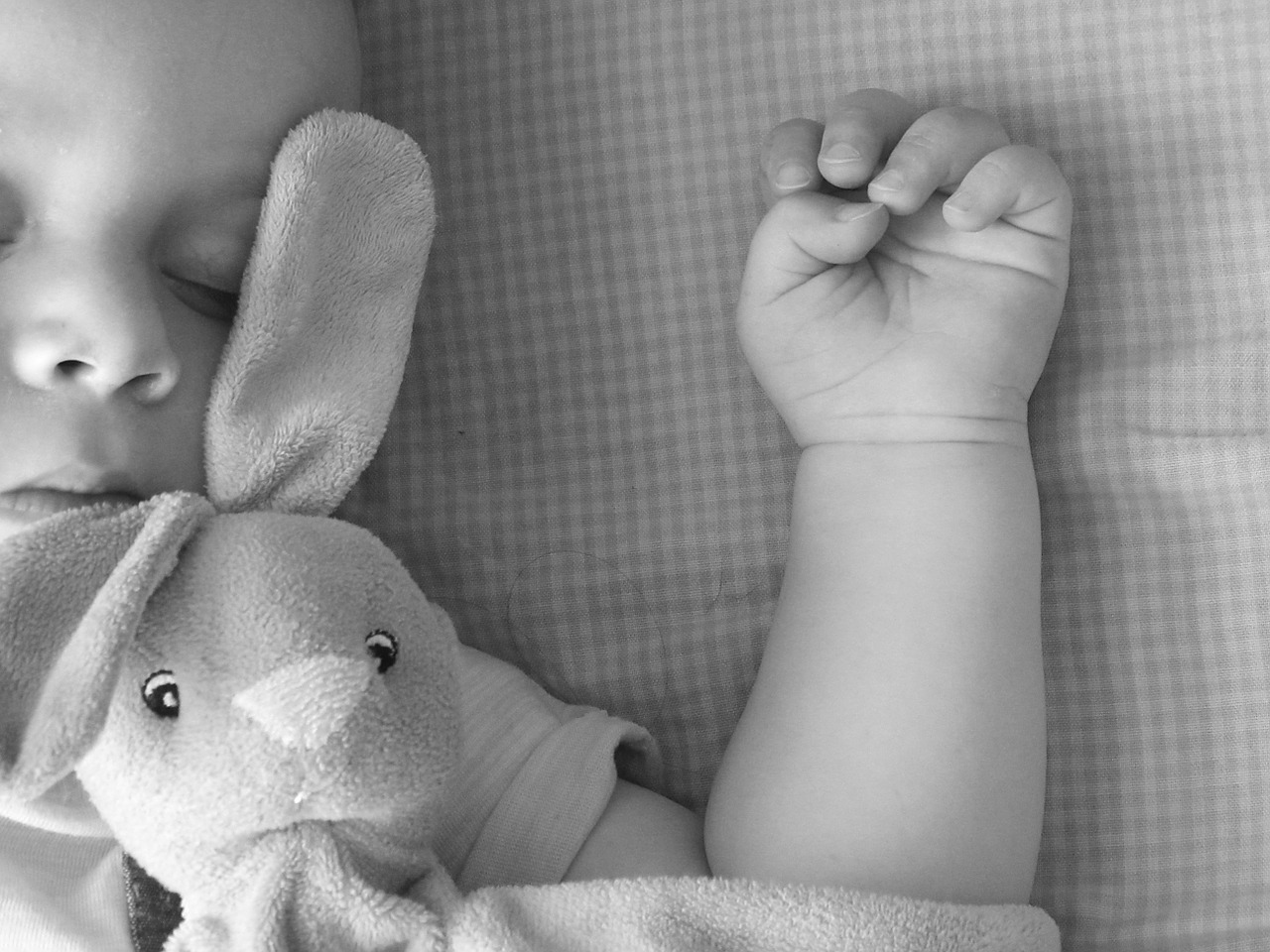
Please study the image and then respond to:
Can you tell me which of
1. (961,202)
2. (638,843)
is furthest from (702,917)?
(961,202)

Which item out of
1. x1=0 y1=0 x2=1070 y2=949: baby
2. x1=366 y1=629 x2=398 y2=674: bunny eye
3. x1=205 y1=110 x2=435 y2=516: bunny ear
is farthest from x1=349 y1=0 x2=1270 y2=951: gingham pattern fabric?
x1=366 y1=629 x2=398 y2=674: bunny eye

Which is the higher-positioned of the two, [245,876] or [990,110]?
[990,110]

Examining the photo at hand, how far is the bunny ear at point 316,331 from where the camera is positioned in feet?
2.45

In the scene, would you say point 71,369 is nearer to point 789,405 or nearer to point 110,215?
point 110,215

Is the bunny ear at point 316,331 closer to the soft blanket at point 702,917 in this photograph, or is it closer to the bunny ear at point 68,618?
the bunny ear at point 68,618

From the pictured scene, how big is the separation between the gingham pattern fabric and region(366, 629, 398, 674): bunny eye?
0.30m

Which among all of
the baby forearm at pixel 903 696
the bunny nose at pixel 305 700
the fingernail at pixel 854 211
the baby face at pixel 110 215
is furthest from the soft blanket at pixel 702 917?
the fingernail at pixel 854 211

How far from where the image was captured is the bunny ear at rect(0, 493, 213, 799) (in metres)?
0.59

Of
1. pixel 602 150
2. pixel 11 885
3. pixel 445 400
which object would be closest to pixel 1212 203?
pixel 602 150

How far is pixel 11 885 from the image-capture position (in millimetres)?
787

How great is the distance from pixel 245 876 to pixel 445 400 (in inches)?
16.2

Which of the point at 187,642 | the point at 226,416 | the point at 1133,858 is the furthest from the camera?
the point at 1133,858

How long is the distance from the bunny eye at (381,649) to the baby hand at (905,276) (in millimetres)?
352

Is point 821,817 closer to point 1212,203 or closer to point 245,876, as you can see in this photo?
point 245,876
